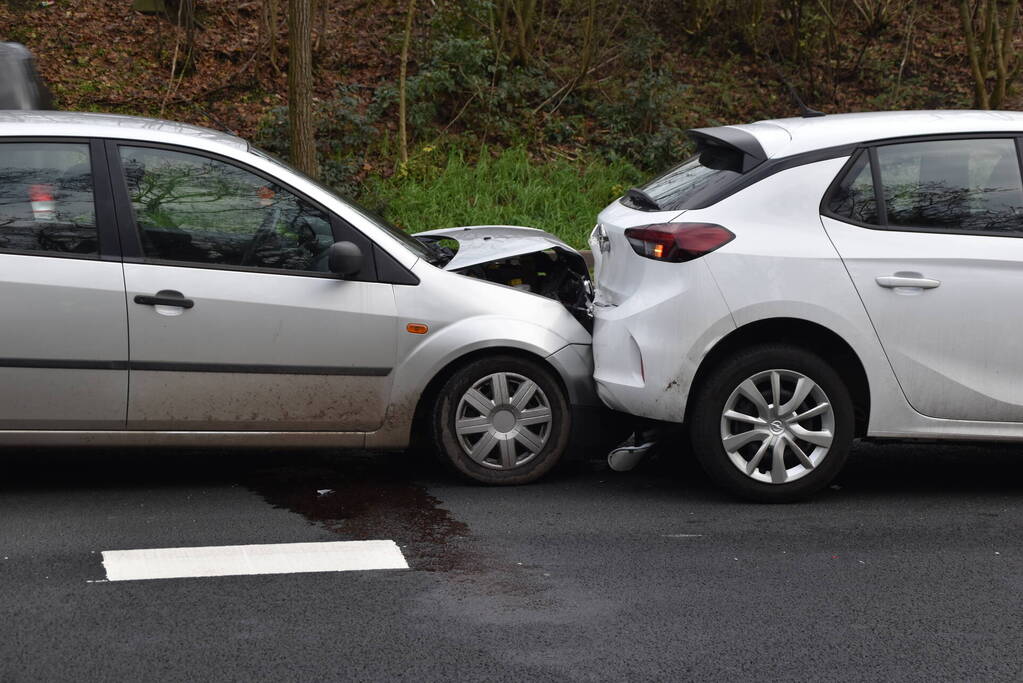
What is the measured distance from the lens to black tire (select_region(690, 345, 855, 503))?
546 centimetres

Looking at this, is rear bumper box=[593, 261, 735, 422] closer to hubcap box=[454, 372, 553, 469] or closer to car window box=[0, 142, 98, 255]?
hubcap box=[454, 372, 553, 469]

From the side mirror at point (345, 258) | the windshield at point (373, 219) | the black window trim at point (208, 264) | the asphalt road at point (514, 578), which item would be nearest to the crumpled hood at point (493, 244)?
the windshield at point (373, 219)

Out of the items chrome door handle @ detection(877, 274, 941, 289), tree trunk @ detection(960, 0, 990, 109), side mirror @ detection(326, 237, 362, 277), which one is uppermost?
tree trunk @ detection(960, 0, 990, 109)

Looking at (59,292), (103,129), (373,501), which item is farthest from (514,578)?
(103,129)

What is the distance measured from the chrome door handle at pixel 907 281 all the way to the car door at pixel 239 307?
2124 mm

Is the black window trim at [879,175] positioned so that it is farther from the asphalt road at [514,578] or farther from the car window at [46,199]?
the car window at [46,199]

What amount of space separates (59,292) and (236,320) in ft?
2.38

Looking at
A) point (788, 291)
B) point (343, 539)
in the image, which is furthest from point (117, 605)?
point (788, 291)

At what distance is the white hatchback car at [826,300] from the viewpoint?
5414 mm

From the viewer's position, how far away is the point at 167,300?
5.37 m

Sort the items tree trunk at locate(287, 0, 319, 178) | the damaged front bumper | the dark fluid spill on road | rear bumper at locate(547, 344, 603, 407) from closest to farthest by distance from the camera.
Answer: the dark fluid spill on road < rear bumper at locate(547, 344, 603, 407) < the damaged front bumper < tree trunk at locate(287, 0, 319, 178)

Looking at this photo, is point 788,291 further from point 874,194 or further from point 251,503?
point 251,503

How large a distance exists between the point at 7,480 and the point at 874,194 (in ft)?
13.6

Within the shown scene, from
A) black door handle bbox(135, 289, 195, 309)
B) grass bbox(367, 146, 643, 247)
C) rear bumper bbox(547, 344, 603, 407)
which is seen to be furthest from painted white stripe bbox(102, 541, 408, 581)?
grass bbox(367, 146, 643, 247)
